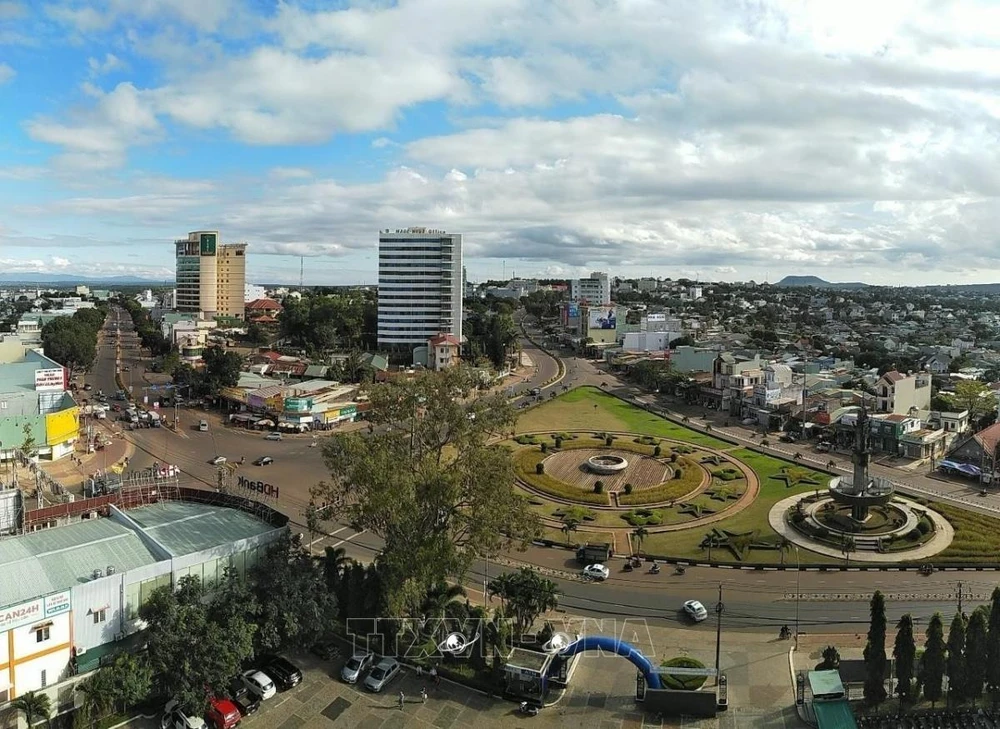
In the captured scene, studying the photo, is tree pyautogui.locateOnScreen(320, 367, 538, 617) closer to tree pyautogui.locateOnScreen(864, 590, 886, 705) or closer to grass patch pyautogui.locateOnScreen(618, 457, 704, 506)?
tree pyautogui.locateOnScreen(864, 590, 886, 705)

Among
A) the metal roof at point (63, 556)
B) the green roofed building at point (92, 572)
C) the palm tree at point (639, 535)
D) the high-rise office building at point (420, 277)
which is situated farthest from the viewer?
the high-rise office building at point (420, 277)

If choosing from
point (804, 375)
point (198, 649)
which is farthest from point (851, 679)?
point (804, 375)

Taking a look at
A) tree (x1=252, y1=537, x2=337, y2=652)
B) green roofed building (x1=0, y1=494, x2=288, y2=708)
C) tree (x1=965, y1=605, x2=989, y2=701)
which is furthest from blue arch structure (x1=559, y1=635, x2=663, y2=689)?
green roofed building (x1=0, y1=494, x2=288, y2=708)

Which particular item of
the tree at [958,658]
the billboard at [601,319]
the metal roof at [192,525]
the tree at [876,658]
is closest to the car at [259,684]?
the metal roof at [192,525]

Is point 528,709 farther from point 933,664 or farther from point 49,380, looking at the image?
point 49,380

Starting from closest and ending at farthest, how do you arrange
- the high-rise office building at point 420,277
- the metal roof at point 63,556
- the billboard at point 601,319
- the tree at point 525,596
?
the metal roof at point 63,556
the tree at point 525,596
the high-rise office building at point 420,277
the billboard at point 601,319

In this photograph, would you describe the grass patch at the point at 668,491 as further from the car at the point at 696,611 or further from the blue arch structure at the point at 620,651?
the blue arch structure at the point at 620,651

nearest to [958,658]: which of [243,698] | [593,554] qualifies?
[593,554]
